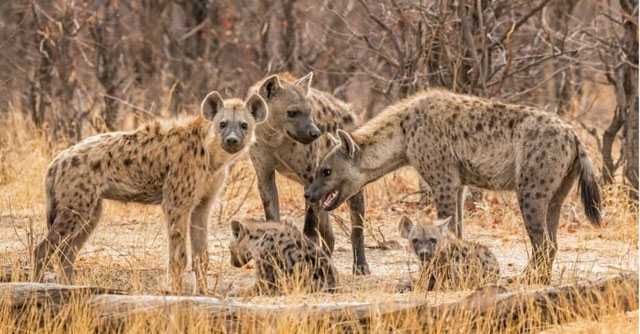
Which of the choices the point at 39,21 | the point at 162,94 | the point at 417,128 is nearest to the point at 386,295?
the point at 417,128

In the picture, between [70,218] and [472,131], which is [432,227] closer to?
[472,131]

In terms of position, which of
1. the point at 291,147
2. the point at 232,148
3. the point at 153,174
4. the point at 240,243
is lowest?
the point at 240,243

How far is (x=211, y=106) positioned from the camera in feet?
19.5

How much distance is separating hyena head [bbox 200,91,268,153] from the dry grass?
675mm

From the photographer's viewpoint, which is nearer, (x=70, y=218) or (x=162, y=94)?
(x=70, y=218)

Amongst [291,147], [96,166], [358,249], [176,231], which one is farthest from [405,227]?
[96,166]

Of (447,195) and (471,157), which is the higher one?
(471,157)

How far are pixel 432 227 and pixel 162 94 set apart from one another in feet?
22.2

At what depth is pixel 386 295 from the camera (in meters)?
5.31

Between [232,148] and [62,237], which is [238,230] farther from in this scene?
[62,237]

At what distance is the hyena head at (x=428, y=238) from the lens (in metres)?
5.73

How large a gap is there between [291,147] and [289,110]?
0.24 metres

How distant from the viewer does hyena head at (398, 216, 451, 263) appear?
573 cm

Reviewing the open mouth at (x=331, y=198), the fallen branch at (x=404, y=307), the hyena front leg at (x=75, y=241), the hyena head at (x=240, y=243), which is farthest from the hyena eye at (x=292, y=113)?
the fallen branch at (x=404, y=307)
